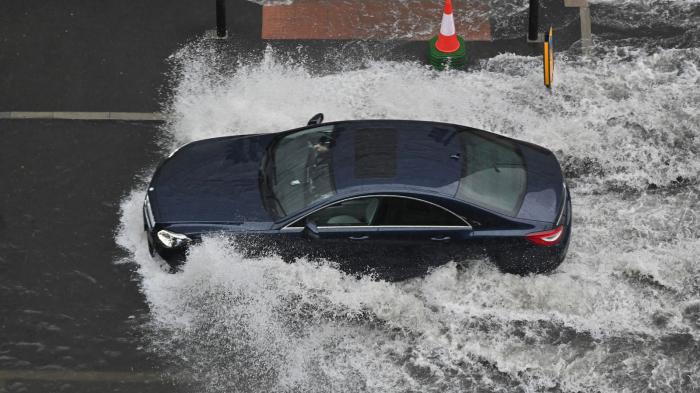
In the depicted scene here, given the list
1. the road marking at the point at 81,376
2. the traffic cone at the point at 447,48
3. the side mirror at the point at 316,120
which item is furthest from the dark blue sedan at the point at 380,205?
the traffic cone at the point at 447,48

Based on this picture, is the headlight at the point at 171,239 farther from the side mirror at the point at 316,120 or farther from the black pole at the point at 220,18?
the black pole at the point at 220,18

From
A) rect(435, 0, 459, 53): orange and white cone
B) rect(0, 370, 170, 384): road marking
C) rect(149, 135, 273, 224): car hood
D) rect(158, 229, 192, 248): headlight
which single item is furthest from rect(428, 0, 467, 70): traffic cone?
rect(0, 370, 170, 384): road marking

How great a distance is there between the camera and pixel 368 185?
1022 centimetres

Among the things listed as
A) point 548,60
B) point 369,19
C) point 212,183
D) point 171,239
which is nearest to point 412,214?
point 212,183

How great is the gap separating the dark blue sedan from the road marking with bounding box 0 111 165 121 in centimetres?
210

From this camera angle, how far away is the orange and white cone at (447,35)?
13422mm

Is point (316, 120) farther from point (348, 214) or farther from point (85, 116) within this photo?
point (85, 116)

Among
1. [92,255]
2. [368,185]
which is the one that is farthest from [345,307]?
[92,255]

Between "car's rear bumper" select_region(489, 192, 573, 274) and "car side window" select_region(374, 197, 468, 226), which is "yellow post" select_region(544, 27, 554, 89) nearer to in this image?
"car's rear bumper" select_region(489, 192, 573, 274)

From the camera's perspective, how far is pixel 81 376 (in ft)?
32.9

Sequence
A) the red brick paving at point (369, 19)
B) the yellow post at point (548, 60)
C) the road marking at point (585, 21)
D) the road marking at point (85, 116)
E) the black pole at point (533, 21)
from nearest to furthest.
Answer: the yellow post at point (548, 60) → the road marking at point (85, 116) → the black pole at point (533, 21) → the road marking at point (585, 21) → the red brick paving at point (369, 19)

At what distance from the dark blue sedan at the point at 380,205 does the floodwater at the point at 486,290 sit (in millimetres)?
269

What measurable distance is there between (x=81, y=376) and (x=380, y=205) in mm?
3356

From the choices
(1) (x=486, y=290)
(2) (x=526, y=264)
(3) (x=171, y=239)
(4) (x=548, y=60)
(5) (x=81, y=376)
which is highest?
(4) (x=548, y=60)
